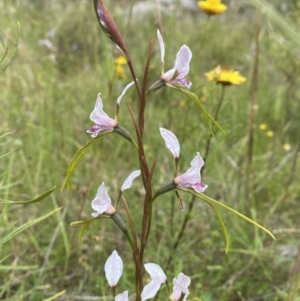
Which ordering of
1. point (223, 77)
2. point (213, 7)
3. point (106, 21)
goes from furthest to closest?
point (213, 7) → point (223, 77) → point (106, 21)

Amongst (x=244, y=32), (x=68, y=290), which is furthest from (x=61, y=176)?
(x=244, y=32)

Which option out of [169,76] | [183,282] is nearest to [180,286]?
[183,282]

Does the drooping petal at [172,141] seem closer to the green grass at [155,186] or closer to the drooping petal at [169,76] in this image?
the drooping petal at [169,76]

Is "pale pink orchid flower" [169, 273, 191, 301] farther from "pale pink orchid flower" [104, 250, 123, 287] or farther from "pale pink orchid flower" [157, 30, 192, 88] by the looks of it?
"pale pink orchid flower" [157, 30, 192, 88]

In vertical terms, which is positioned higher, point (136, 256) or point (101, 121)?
point (101, 121)

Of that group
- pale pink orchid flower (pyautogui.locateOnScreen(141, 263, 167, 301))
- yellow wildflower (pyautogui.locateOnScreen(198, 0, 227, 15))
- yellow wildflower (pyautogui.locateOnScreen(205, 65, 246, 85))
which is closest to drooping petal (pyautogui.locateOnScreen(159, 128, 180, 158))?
pale pink orchid flower (pyautogui.locateOnScreen(141, 263, 167, 301))

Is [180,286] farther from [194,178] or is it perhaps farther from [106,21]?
[106,21]
